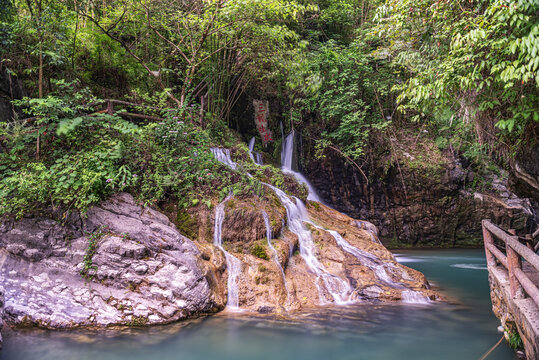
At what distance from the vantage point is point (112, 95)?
9789 millimetres

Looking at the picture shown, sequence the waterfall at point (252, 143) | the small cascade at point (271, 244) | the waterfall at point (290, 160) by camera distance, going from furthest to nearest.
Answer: the waterfall at point (290, 160) < the waterfall at point (252, 143) < the small cascade at point (271, 244)

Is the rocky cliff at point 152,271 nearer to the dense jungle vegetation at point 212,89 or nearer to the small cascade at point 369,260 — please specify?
the small cascade at point 369,260

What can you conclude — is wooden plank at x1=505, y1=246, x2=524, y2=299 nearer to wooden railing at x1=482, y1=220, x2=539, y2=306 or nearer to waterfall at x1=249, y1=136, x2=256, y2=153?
wooden railing at x1=482, y1=220, x2=539, y2=306

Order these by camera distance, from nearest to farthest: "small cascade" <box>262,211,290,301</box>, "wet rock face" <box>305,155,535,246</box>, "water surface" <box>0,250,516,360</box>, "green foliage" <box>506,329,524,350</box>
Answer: "green foliage" <box>506,329,524,350</box> → "water surface" <box>0,250,516,360</box> → "small cascade" <box>262,211,290,301</box> → "wet rock face" <box>305,155,535,246</box>

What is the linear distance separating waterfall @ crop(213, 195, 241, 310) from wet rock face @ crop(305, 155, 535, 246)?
744 cm

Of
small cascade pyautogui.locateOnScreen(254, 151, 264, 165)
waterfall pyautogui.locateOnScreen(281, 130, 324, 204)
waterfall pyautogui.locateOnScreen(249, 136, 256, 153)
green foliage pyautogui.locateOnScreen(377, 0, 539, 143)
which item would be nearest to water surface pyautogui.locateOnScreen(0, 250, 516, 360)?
green foliage pyautogui.locateOnScreen(377, 0, 539, 143)

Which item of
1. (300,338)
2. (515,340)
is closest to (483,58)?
(515,340)

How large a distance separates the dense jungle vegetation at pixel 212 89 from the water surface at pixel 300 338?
231 cm

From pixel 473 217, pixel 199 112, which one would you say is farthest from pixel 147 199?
pixel 473 217

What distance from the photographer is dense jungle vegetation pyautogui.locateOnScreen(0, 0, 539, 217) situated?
445 centimetres

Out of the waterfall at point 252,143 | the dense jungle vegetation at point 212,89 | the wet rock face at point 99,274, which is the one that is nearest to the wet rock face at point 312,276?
the wet rock face at point 99,274

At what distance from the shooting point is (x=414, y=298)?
597cm

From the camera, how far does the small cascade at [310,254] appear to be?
19.5 feet

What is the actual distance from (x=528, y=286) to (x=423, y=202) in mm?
10148
